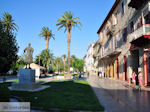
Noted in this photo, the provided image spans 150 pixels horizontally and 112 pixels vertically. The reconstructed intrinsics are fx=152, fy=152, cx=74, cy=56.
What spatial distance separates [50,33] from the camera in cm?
5050

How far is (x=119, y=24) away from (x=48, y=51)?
29250 mm

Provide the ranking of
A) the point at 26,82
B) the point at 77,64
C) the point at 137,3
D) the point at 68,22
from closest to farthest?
1. the point at 26,82
2. the point at 137,3
3. the point at 68,22
4. the point at 77,64

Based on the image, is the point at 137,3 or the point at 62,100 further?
the point at 137,3

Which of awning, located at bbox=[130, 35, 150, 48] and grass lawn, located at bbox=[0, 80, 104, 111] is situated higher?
awning, located at bbox=[130, 35, 150, 48]

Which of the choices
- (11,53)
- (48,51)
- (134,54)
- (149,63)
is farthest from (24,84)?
(48,51)

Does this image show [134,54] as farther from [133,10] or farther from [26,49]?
[26,49]

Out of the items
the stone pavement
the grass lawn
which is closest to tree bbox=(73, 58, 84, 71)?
the stone pavement

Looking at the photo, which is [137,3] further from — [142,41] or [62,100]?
[62,100]

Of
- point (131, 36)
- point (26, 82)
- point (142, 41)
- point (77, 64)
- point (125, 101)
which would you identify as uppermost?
point (131, 36)

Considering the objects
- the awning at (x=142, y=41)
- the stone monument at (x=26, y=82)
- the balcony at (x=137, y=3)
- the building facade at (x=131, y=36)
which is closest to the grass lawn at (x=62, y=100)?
the stone monument at (x=26, y=82)

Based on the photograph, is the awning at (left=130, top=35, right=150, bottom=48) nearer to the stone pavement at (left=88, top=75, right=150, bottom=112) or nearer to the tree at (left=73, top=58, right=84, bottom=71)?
the stone pavement at (left=88, top=75, right=150, bottom=112)

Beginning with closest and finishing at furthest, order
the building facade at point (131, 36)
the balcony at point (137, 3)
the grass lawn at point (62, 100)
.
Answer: the grass lawn at point (62, 100) < the building facade at point (131, 36) < the balcony at point (137, 3)

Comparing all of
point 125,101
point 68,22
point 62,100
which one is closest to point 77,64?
point 68,22

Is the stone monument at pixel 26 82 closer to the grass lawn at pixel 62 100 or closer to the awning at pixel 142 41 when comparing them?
the grass lawn at pixel 62 100
